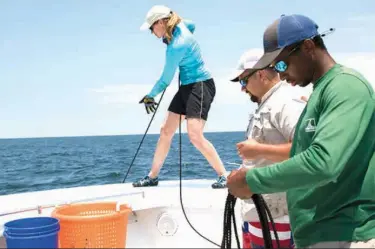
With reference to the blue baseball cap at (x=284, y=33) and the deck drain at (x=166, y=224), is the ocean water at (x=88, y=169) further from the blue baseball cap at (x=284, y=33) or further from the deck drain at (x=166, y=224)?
the blue baseball cap at (x=284, y=33)

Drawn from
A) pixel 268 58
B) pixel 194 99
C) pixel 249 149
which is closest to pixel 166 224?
pixel 194 99

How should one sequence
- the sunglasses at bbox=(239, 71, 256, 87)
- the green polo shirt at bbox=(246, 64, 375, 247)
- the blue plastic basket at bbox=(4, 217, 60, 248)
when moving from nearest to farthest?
the green polo shirt at bbox=(246, 64, 375, 247)
the blue plastic basket at bbox=(4, 217, 60, 248)
the sunglasses at bbox=(239, 71, 256, 87)

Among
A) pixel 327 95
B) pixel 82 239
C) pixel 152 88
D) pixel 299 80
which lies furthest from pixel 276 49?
pixel 152 88

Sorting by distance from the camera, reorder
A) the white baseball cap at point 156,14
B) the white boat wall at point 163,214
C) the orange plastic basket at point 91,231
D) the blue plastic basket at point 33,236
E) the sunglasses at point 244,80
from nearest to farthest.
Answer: the blue plastic basket at point 33,236 → the orange plastic basket at point 91,231 → the sunglasses at point 244,80 → the white boat wall at point 163,214 → the white baseball cap at point 156,14

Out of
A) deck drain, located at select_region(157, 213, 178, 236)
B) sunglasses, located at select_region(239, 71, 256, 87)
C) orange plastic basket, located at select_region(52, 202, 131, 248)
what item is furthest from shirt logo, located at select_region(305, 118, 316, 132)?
deck drain, located at select_region(157, 213, 178, 236)

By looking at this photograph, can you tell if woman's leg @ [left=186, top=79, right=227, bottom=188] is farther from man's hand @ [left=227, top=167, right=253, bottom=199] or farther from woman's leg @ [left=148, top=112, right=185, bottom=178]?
man's hand @ [left=227, top=167, right=253, bottom=199]

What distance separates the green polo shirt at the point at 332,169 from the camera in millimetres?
1746

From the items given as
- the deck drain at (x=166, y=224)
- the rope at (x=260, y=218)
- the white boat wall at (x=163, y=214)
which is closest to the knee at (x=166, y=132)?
the white boat wall at (x=163, y=214)

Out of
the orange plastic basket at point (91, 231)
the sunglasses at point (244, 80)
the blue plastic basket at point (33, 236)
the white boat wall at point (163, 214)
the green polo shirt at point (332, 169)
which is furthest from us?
the white boat wall at point (163, 214)

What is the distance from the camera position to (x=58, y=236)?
8.09 feet

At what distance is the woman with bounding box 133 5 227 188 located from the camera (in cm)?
518

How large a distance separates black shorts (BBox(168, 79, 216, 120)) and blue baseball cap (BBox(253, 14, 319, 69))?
3080 mm

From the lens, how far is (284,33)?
6.69ft

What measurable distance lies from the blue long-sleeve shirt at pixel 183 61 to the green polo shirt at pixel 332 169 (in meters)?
3.20
